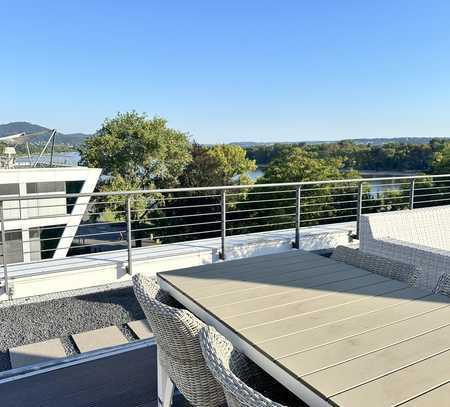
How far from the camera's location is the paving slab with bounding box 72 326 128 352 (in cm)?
260

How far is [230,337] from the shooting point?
1.33 m

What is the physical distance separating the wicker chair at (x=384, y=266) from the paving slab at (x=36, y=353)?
184 cm

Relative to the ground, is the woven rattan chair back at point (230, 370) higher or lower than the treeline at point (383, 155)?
lower

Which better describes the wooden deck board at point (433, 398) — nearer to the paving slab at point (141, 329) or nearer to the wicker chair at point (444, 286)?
the wicker chair at point (444, 286)

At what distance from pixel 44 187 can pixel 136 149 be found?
633 cm

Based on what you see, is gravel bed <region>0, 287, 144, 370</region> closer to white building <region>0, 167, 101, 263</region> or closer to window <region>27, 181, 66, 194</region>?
white building <region>0, 167, 101, 263</region>

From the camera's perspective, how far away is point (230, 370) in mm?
1046

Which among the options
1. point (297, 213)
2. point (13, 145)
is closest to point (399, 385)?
point (297, 213)

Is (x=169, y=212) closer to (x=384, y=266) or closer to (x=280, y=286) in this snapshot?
(x=384, y=266)

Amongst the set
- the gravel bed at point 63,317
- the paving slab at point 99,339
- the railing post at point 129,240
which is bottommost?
the paving slab at point 99,339

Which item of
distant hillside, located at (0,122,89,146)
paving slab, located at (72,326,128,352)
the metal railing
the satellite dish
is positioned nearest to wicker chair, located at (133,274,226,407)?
paving slab, located at (72,326,128,352)

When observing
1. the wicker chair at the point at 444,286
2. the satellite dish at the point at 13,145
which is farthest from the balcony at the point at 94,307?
the satellite dish at the point at 13,145

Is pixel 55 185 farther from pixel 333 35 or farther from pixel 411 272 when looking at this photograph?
pixel 411 272

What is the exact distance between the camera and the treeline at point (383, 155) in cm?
2828
